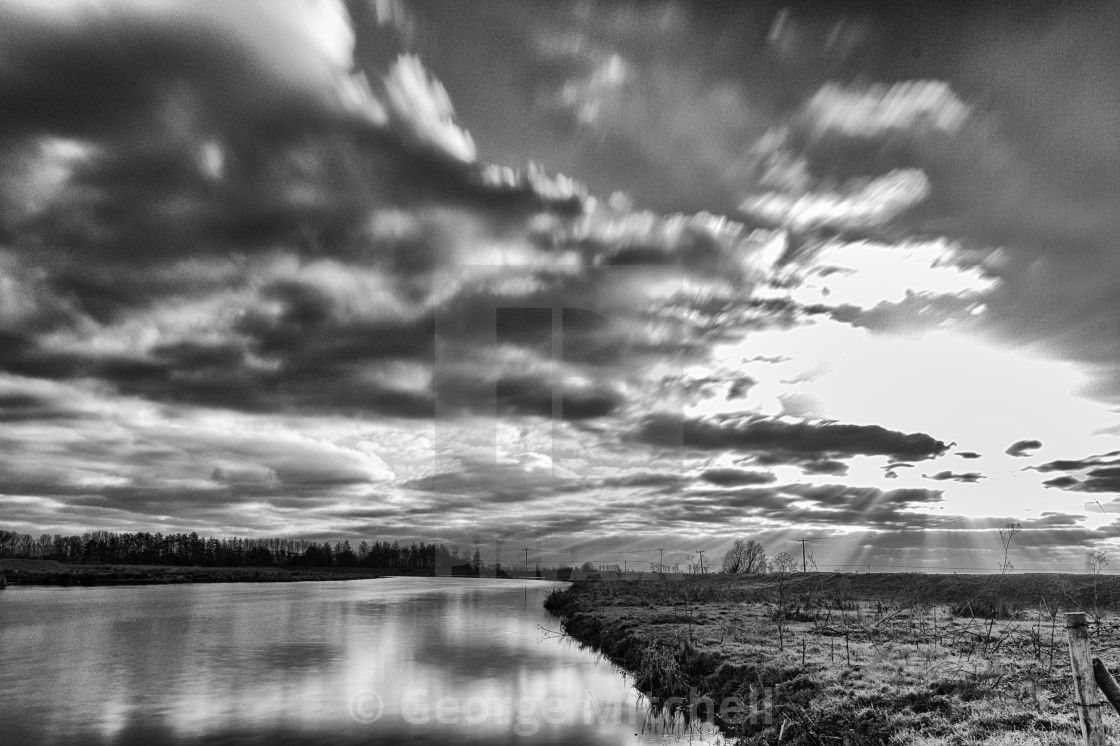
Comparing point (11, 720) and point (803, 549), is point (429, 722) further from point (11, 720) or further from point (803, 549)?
point (803, 549)

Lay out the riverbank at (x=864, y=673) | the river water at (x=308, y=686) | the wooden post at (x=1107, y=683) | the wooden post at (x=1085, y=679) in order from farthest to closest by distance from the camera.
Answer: the river water at (x=308, y=686) → the riverbank at (x=864, y=673) → the wooden post at (x=1085, y=679) → the wooden post at (x=1107, y=683)

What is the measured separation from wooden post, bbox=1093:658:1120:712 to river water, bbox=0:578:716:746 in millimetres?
12403

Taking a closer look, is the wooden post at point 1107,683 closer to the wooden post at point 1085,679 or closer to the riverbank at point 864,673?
the wooden post at point 1085,679

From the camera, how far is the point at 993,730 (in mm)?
14344

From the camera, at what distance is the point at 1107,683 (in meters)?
9.74

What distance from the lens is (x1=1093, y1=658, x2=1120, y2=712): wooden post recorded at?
962cm

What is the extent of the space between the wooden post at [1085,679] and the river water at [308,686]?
11.9 meters

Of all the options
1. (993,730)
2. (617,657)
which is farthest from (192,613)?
(993,730)

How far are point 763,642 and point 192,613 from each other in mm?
58954

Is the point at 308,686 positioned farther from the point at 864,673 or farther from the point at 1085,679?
the point at 1085,679

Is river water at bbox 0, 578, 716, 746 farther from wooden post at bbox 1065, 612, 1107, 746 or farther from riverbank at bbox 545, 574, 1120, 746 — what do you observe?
wooden post at bbox 1065, 612, 1107, 746

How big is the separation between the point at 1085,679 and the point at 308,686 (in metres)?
28.1

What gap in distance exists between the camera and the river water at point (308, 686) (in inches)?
840

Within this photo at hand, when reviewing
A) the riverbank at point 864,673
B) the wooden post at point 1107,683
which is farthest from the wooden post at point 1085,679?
the riverbank at point 864,673
